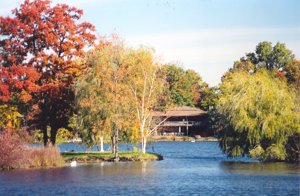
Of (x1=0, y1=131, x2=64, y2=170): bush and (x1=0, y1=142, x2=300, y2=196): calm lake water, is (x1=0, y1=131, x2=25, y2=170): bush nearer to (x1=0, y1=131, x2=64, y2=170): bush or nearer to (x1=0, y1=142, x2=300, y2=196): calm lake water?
(x1=0, y1=131, x2=64, y2=170): bush

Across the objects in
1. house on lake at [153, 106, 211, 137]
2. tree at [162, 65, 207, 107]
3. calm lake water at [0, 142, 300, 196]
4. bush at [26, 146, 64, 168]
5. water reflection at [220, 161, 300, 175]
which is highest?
tree at [162, 65, 207, 107]

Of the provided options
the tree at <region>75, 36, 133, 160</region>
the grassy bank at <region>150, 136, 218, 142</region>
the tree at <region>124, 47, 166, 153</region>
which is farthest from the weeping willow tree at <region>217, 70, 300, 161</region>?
the grassy bank at <region>150, 136, 218, 142</region>

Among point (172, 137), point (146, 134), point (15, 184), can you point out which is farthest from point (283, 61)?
point (15, 184)

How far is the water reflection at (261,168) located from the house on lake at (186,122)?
192 ft

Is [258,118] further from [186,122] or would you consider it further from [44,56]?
[186,122]

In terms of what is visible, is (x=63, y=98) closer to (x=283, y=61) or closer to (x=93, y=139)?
(x=93, y=139)

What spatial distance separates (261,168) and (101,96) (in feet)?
47.5

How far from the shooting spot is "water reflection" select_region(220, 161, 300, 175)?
3838 cm

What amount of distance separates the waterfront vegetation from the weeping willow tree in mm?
77

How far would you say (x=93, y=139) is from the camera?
164 feet

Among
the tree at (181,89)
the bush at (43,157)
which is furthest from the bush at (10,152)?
the tree at (181,89)

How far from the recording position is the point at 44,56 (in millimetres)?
51281

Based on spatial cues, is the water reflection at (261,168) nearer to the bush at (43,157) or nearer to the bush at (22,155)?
the bush at (43,157)

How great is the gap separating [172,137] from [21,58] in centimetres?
5887
